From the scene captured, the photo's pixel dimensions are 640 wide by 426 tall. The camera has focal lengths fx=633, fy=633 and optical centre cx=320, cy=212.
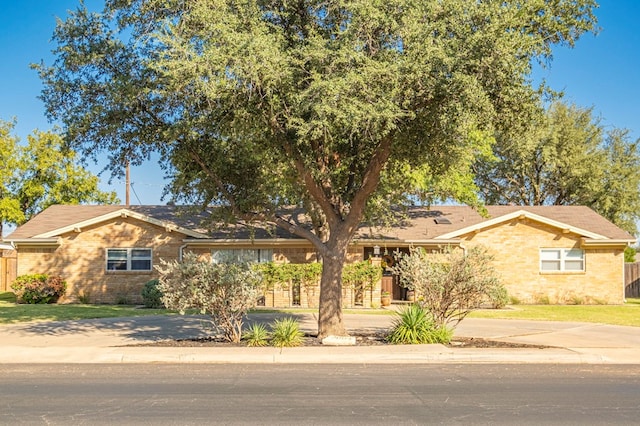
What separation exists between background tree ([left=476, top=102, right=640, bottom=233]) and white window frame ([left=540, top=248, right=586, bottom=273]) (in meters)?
10.9

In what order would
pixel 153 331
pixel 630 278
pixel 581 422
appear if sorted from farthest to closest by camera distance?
pixel 630 278 → pixel 153 331 → pixel 581 422

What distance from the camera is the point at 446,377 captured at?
10.7 metres

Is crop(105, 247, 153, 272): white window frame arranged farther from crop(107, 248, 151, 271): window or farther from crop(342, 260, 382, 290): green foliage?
crop(342, 260, 382, 290): green foliage

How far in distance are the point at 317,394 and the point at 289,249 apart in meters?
17.7

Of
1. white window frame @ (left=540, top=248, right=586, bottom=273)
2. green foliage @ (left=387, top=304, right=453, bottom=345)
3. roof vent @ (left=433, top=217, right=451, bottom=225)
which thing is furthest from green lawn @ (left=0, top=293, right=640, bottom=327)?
green foliage @ (left=387, top=304, right=453, bottom=345)

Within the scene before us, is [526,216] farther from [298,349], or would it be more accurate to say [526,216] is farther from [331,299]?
[298,349]

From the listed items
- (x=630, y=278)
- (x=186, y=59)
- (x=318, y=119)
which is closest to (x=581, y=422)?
(x=318, y=119)

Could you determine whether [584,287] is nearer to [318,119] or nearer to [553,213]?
[553,213]

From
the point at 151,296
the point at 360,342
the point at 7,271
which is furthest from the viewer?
the point at 7,271

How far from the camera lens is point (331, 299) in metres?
14.7

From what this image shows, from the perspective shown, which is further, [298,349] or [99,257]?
[99,257]

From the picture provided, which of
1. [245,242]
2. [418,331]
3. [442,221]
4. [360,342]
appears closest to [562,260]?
[442,221]

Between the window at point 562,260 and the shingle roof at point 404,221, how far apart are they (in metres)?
1.23

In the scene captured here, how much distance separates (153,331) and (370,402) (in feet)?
32.2
